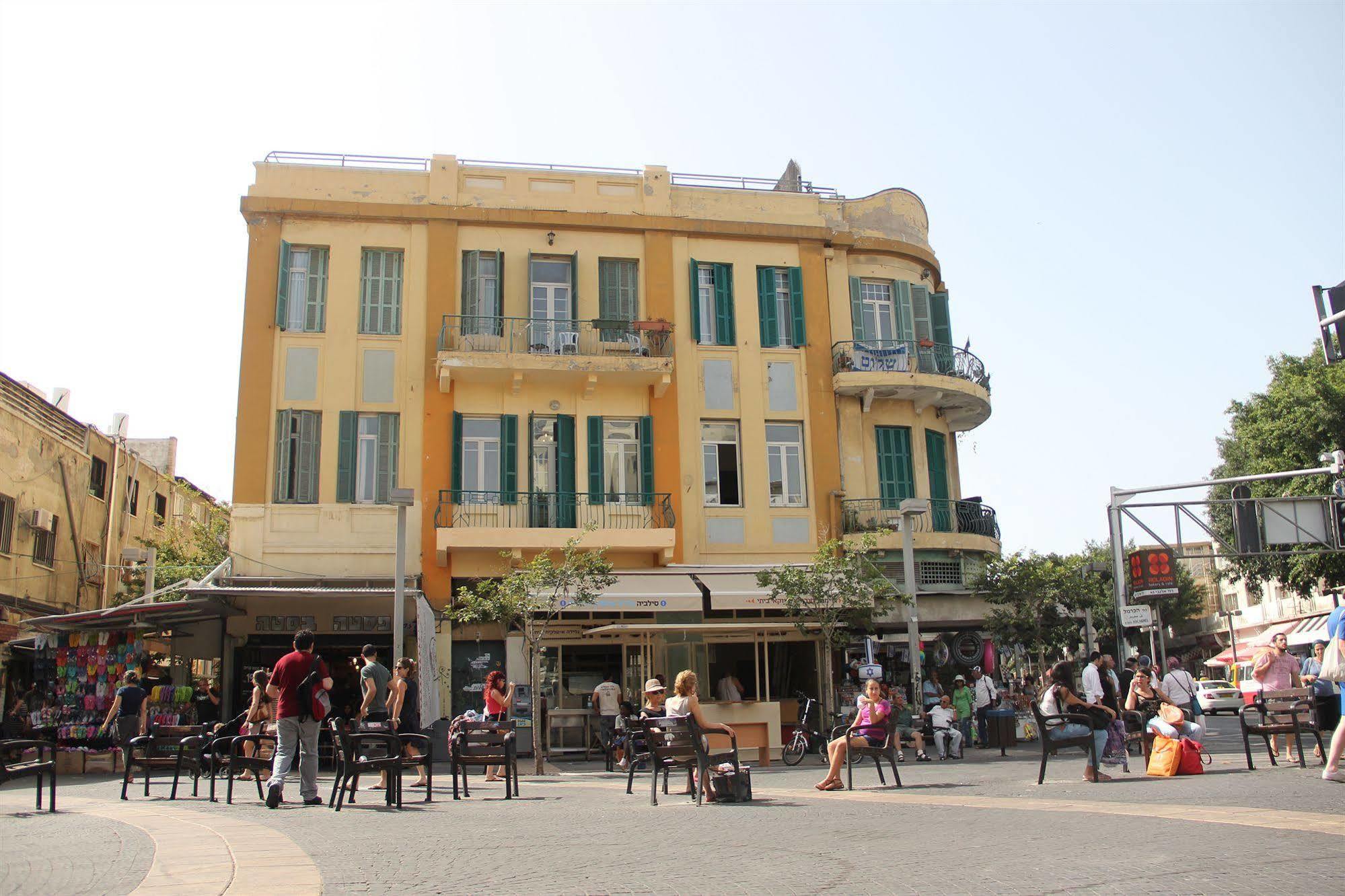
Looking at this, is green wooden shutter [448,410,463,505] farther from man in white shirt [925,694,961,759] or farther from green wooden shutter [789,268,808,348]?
man in white shirt [925,694,961,759]

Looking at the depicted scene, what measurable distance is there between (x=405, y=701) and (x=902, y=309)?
16181mm

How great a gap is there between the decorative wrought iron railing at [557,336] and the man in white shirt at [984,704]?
8.92 meters

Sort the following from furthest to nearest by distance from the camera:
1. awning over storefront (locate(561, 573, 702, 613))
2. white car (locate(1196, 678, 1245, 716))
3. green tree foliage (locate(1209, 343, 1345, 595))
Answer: white car (locate(1196, 678, 1245, 716))
green tree foliage (locate(1209, 343, 1345, 595))
awning over storefront (locate(561, 573, 702, 613))

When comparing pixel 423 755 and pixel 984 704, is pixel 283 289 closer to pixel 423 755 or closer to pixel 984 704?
pixel 423 755

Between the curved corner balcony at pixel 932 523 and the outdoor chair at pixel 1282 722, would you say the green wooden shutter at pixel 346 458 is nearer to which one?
the curved corner balcony at pixel 932 523

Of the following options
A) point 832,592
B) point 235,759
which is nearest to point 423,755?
point 235,759

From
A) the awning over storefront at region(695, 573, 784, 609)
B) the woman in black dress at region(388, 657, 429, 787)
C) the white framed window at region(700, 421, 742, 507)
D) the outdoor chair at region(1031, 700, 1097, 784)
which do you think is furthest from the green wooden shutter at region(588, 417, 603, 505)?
the outdoor chair at region(1031, 700, 1097, 784)

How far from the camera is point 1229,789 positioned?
1100 cm

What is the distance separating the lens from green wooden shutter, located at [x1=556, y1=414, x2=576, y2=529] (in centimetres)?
2414

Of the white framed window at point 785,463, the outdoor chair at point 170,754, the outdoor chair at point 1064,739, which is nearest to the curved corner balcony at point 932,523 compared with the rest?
the white framed window at point 785,463

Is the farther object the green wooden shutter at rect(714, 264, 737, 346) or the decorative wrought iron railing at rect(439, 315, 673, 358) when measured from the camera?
the green wooden shutter at rect(714, 264, 737, 346)

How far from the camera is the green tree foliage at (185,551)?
29.5 metres

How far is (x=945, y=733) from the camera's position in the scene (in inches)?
764

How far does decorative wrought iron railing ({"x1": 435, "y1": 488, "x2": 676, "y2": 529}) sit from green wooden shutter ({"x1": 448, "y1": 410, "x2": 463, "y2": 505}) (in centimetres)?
3
